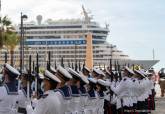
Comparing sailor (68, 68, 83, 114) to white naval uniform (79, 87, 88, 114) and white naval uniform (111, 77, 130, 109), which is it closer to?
white naval uniform (79, 87, 88, 114)

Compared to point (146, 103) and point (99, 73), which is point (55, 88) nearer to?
point (99, 73)

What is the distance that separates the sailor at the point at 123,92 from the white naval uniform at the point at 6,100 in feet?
22.5

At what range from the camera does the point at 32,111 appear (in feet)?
28.3

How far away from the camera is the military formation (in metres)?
8.61

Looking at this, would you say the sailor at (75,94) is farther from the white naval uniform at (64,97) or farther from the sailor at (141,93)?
the sailor at (141,93)

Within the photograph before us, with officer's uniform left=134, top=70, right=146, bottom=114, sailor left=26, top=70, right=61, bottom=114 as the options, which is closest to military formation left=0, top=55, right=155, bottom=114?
sailor left=26, top=70, right=61, bottom=114

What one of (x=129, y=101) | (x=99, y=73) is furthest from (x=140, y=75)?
(x=99, y=73)

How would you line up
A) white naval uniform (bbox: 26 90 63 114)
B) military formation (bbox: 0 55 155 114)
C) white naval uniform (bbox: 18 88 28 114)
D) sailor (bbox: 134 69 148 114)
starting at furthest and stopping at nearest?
sailor (bbox: 134 69 148 114) → white naval uniform (bbox: 18 88 28 114) → military formation (bbox: 0 55 155 114) → white naval uniform (bbox: 26 90 63 114)

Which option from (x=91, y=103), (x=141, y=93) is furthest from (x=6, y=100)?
(x=141, y=93)

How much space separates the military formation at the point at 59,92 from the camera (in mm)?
8609

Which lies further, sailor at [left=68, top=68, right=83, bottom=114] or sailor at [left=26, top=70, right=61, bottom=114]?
sailor at [left=68, top=68, right=83, bottom=114]

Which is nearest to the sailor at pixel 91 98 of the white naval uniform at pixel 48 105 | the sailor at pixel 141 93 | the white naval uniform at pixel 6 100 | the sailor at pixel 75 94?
the sailor at pixel 75 94

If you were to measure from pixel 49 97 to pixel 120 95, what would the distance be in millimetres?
9240

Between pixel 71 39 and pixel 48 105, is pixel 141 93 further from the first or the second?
pixel 71 39
